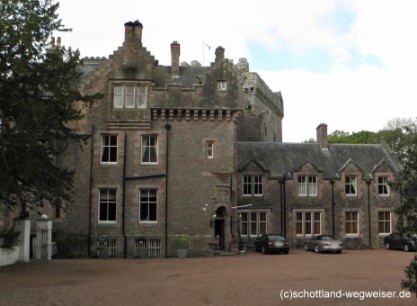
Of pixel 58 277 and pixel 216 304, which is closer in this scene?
pixel 216 304

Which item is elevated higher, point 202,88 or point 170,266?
point 202,88

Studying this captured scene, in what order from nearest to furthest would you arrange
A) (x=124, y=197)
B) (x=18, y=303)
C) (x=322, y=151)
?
1. (x=18, y=303)
2. (x=124, y=197)
3. (x=322, y=151)

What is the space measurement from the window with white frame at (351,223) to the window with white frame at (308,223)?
2.43m

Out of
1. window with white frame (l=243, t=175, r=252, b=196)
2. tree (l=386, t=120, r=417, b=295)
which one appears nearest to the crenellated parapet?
window with white frame (l=243, t=175, r=252, b=196)

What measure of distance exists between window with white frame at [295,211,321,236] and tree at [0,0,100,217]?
23307 mm

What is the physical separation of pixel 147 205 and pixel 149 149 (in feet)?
12.1

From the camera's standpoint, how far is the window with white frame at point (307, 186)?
41.0 metres

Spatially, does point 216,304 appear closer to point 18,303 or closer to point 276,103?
point 18,303

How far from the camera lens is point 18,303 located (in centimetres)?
1338

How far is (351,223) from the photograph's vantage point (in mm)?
41031

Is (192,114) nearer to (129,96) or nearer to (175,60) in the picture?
(129,96)

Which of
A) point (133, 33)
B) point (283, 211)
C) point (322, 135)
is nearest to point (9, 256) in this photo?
point (133, 33)

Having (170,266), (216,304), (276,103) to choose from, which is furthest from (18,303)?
(276,103)

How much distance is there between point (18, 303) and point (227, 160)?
67.6 feet
